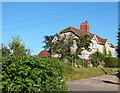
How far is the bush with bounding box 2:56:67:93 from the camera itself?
623 centimetres

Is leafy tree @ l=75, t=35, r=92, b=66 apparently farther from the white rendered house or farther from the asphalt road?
the asphalt road

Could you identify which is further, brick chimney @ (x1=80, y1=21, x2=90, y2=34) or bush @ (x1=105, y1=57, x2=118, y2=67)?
brick chimney @ (x1=80, y1=21, x2=90, y2=34)

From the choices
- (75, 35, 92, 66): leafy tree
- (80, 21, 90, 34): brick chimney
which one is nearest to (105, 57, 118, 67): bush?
(80, 21, 90, 34): brick chimney

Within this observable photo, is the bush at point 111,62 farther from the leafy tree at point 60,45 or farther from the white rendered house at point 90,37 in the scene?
the leafy tree at point 60,45

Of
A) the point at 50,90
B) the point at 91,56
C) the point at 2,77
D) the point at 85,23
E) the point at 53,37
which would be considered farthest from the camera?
the point at 85,23

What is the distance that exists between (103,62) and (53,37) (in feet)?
38.5

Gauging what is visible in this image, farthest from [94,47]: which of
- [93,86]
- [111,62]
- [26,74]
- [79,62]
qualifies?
[26,74]

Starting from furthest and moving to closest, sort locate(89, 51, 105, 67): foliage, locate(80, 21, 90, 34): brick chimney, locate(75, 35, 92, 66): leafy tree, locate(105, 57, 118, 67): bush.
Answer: locate(80, 21, 90, 34): brick chimney → locate(105, 57, 118, 67): bush → locate(89, 51, 105, 67): foliage → locate(75, 35, 92, 66): leafy tree

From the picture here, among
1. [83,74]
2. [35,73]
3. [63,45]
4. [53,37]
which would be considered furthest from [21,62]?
[53,37]

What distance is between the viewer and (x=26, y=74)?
626cm

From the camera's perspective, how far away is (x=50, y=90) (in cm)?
659

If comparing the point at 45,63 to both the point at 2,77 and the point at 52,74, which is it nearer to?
the point at 52,74

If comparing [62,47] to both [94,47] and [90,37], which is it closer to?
[90,37]

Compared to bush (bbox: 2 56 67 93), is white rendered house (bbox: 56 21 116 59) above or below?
above
